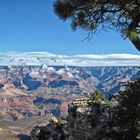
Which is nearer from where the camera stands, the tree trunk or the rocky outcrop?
the tree trunk

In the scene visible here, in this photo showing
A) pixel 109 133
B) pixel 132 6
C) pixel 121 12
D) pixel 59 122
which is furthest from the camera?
pixel 59 122

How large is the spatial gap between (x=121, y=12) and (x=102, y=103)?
9621mm

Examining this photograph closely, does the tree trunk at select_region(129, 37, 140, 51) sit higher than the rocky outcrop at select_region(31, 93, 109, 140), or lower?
higher

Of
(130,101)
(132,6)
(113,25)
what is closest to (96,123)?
(130,101)

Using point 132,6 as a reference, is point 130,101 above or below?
below

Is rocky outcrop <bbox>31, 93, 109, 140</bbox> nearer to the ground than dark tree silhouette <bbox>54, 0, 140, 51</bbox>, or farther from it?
nearer to the ground

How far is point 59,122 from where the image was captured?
108 feet

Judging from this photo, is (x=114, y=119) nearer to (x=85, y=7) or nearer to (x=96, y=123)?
(x=96, y=123)

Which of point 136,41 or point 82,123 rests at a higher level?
point 136,41

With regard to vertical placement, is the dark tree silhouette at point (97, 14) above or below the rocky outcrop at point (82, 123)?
above

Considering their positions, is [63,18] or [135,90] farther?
[135,90]

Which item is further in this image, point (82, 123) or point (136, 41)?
point (82, 123)

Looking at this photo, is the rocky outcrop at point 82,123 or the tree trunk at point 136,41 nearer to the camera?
the tree trunk at point 136,41

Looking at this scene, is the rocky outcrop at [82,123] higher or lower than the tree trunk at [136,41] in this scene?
lower
